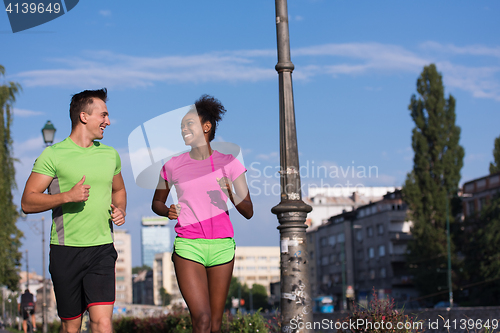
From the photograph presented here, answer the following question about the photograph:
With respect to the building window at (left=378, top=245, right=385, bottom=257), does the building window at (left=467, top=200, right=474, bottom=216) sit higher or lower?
higher

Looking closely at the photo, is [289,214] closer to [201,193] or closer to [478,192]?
[201,193]

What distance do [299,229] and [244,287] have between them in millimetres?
128820

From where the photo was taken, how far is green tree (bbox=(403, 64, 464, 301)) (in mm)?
55938

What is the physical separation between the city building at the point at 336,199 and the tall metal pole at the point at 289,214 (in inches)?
4183

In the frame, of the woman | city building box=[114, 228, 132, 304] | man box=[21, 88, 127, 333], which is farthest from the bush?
city building box=[114, 228, 132, 304]

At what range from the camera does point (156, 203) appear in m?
4.96

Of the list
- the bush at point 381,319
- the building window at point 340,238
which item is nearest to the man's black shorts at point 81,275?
the bush at point 381,319

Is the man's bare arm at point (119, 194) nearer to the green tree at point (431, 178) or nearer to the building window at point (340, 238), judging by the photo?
the green tree at point (431, 178)

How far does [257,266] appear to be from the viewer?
16150 centimetres

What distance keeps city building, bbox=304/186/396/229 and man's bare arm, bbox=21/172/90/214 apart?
109 m

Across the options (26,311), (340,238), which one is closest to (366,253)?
(340,238)

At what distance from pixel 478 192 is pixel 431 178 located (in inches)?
223

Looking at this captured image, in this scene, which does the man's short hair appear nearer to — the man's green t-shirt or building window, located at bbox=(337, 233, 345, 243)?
the man's green t-shirt

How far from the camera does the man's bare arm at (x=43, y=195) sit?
3.98 m
